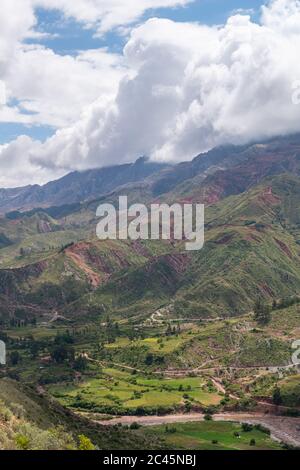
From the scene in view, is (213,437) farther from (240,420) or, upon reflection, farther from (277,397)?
(277,397)

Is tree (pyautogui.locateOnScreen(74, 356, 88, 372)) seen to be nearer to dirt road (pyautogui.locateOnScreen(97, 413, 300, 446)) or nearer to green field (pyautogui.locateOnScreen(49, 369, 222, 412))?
green field (pyautogui.locateOnScreen(49, 369, 222, 412))

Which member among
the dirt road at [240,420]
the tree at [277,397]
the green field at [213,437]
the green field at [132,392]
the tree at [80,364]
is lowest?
the dirt road at [240,420]

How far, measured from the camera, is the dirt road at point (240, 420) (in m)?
134

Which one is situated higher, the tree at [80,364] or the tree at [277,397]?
the tree at [80,364]

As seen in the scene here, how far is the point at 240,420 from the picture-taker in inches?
5635

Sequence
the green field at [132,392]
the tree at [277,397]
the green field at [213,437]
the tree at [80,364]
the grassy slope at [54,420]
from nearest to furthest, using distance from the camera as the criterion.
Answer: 1. the grassy slope at [54,420]
2. the green field at [213,437]
3. the tree at [277,397]
4. the green field at [132,392]
5. the tree at [80,364]

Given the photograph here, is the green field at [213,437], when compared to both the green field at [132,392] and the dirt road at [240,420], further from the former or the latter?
the green field at [132,392]

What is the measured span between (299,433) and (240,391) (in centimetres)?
3117

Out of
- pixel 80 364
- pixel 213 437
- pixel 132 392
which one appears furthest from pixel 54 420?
pixel 80 364

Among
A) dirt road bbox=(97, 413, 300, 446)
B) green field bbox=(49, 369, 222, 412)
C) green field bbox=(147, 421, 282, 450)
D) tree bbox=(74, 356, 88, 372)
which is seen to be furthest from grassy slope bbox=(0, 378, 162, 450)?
tree bbox=(74, 356, 88, 372)

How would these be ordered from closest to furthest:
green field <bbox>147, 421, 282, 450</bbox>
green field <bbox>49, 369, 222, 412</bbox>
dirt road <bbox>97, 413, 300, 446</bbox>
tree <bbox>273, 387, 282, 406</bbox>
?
green field <bbox>147, 421, 282, 450</bbox> < dirt road <bbox>97, 413, 300, 446</bbox> < tree <bbox>273, 387, 282, 406</bbox> < green field <bbox>49, 369, 222, 412</bbox>

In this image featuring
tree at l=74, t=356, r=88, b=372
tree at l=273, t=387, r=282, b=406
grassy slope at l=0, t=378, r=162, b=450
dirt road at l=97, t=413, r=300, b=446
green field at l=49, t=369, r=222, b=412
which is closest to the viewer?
grassy slope at l=0, t=378, r=162, b=450

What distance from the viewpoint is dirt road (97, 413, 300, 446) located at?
13425 centimetres

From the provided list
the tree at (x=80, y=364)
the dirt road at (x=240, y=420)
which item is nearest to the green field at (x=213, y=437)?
the dirt road at (x=240, y=420)
